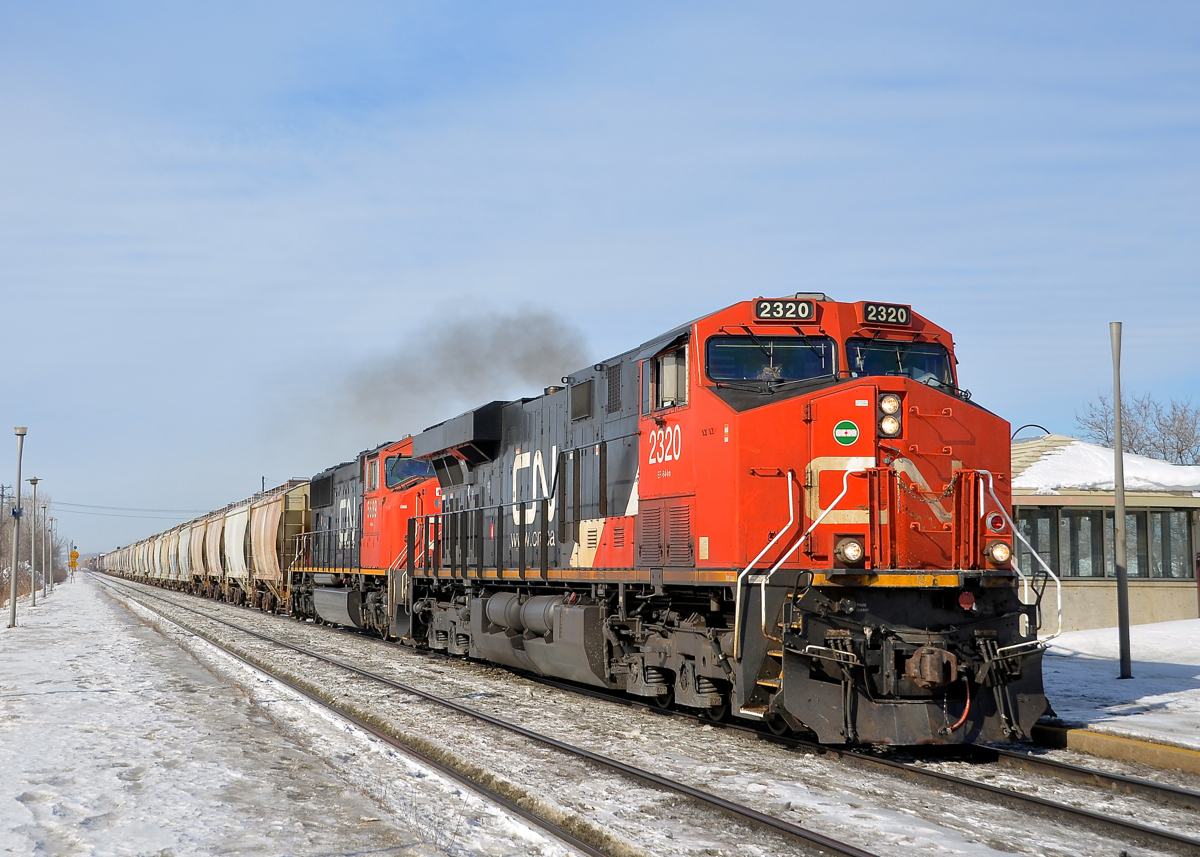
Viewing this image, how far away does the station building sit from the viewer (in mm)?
21781

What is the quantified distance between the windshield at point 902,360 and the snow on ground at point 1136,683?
338 centimetres

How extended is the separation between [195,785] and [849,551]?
5.19 meters

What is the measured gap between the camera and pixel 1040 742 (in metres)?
9.46

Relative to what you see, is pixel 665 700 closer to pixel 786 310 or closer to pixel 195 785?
pixel 786 310

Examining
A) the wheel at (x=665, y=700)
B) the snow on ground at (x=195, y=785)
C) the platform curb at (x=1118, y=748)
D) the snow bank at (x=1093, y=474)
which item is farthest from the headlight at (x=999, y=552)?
the snow bank at (x=1093, y=474)

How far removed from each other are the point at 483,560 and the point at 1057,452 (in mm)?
15942

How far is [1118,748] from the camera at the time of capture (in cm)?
865

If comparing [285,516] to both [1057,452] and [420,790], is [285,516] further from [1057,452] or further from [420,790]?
[420,790]

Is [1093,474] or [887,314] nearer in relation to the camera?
[887,314]

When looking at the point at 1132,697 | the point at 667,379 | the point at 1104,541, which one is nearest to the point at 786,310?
the point at 667,379

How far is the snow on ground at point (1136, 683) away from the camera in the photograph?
9.55 metres

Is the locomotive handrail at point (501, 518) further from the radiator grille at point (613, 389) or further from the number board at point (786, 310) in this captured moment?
the number board at point (786, 310)

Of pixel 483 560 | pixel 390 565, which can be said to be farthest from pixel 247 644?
pixel 483 560

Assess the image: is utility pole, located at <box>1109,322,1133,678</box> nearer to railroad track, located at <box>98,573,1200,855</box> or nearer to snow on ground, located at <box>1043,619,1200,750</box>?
snow on ground, located at <box>1043,619,1200,750</box>
